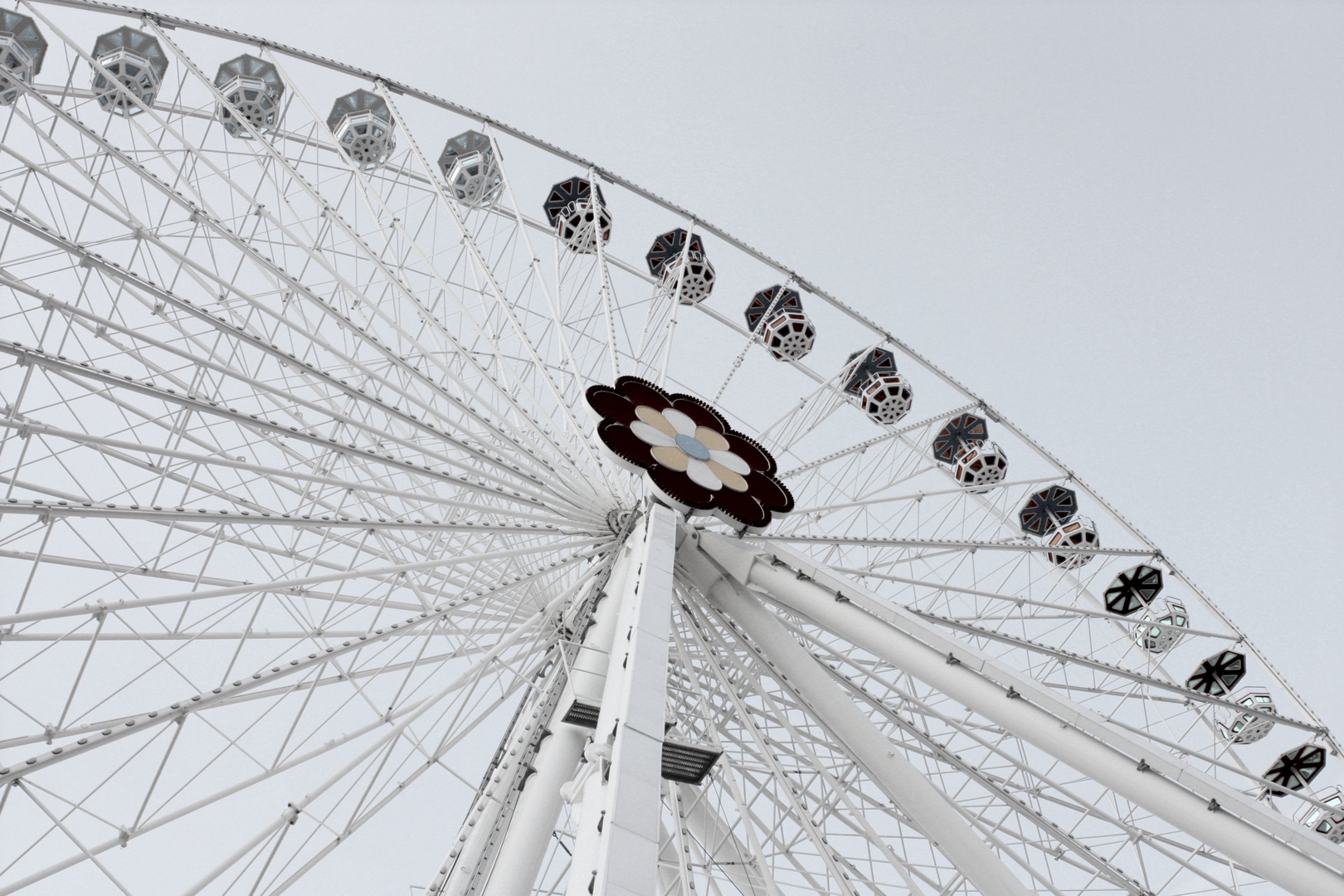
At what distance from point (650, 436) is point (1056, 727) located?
646 cm

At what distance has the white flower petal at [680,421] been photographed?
52.7 ft

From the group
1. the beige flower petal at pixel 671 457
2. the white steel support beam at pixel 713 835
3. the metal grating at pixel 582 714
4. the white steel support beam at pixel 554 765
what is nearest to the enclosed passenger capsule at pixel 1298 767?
the white steel support beam at pixel 713 835

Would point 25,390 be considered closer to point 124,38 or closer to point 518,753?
point 518,753

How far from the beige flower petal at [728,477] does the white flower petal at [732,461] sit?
0.10m

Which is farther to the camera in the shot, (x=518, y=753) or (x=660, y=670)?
(x=518, y=753)

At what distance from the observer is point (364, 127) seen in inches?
781

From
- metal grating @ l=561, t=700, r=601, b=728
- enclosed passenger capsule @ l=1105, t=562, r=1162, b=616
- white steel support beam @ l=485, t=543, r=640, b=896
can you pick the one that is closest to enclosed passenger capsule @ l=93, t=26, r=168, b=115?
white steel support beam @ l=485, t=543, r=640, b=896

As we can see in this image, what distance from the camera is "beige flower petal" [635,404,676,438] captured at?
15.8 m

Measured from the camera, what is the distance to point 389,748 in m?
11.7

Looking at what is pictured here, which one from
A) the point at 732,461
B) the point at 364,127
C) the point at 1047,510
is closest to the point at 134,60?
the point at 364,127

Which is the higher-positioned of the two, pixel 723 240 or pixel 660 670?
pixel 723 240

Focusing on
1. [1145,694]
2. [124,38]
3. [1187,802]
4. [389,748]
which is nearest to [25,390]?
[389,748]

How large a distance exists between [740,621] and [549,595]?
13.4ft

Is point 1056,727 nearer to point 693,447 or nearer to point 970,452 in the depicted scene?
point 693,447
